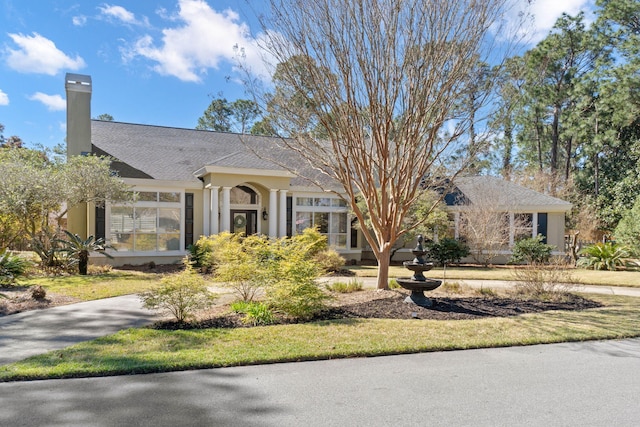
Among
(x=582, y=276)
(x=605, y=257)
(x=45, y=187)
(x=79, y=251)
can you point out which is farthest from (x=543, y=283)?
(x=45, y=187)

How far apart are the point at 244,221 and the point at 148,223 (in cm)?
417

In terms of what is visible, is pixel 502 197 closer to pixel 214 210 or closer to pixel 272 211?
pixel 272 211

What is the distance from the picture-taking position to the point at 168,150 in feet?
64.2

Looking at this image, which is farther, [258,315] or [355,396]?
[258,315]

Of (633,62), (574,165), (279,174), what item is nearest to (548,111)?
(574,165)

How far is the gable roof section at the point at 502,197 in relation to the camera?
760 inches

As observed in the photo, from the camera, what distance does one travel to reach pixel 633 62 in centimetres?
2603

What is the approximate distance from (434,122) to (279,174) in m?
8.60

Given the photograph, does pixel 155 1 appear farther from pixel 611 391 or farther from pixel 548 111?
pixel 548 111

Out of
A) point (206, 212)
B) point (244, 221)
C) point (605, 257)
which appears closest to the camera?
point (605, 257)

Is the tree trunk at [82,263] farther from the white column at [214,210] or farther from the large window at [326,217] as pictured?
the large window at [326,217]

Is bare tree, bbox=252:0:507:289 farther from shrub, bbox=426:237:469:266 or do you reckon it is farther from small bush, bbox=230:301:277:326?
shrub, bbox=426:237:469:266

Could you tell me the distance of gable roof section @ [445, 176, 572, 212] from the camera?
19.3 m

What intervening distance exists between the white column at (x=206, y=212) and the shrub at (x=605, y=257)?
15.3 meters
